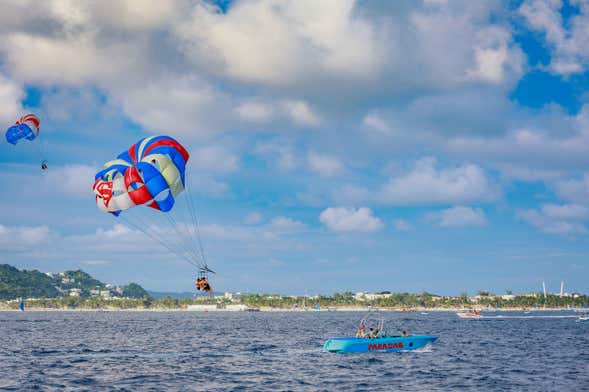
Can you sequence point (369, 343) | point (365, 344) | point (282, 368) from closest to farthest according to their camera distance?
point (282, 368) → point (365, 344) → point (369, 343)

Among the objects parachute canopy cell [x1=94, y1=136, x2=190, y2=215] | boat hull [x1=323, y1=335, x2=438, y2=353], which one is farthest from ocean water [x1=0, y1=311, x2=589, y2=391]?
parachute canopy cell [x1=94, y1=136, x2=190, y2=215]

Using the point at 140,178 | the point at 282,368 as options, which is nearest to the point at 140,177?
the point at 140,178

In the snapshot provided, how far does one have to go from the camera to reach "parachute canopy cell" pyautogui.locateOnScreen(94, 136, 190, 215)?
51.8 meters

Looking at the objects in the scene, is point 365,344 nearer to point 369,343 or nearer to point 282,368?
point 369,343

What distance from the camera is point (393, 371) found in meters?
60.2

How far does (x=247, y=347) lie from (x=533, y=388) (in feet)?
146

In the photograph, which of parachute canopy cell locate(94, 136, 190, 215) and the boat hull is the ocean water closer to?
the boat hull

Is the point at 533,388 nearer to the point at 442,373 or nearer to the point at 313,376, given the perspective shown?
the point at 442,373

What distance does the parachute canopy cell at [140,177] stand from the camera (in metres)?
51.8

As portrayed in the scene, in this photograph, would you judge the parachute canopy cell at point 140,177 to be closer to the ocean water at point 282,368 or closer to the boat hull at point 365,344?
the ocean water at point 282,368

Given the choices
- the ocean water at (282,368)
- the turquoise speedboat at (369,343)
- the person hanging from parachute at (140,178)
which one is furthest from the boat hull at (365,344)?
the person hanging from parachute at (140,178)

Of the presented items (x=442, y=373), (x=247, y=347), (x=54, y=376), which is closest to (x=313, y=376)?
(x=442, y=373)

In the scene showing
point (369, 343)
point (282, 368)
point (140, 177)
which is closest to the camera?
point (140, 177)

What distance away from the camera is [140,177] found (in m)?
51.7
